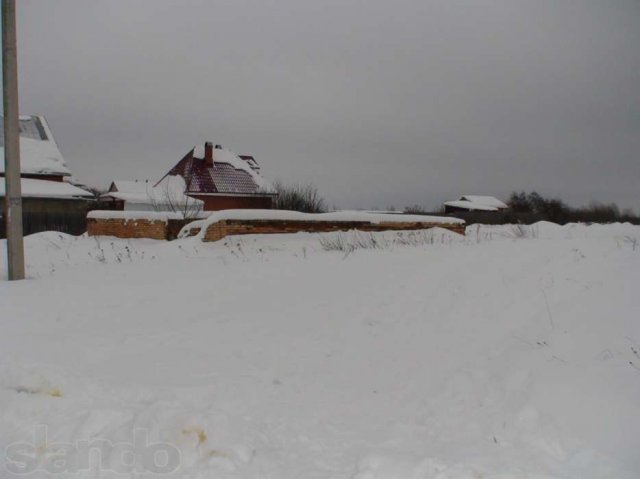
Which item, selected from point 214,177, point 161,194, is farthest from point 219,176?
point 161,194

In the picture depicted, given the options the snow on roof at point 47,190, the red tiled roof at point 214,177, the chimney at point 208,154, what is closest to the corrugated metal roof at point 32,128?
the snow on roof at point 47,190

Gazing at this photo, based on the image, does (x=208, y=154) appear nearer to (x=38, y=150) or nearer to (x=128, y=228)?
(x=38, y=150)

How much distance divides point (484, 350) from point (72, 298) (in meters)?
4.55

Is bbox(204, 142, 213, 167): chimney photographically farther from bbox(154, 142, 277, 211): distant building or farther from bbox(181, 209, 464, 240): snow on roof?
bbox(181, 209, 464, 240): snow on roof

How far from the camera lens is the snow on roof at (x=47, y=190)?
63.9ft

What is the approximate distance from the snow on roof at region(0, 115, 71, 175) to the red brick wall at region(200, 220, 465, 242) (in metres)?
14.6

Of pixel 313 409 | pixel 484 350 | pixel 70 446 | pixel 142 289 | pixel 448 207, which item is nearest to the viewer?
pixel 70 446

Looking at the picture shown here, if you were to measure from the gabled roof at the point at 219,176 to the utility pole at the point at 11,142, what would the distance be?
1961 cm

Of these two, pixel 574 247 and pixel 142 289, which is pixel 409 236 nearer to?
pixel 574 247

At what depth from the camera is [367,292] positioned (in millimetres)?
5543

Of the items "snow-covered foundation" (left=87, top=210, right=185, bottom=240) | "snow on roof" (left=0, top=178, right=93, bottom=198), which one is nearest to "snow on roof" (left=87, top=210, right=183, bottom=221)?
"snow-covered foundation" (left=87, top=210, right=185, bottom=240)

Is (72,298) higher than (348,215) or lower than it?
lower

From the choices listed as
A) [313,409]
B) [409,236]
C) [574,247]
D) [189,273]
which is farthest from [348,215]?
[313,409]

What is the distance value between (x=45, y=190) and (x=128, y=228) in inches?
345
